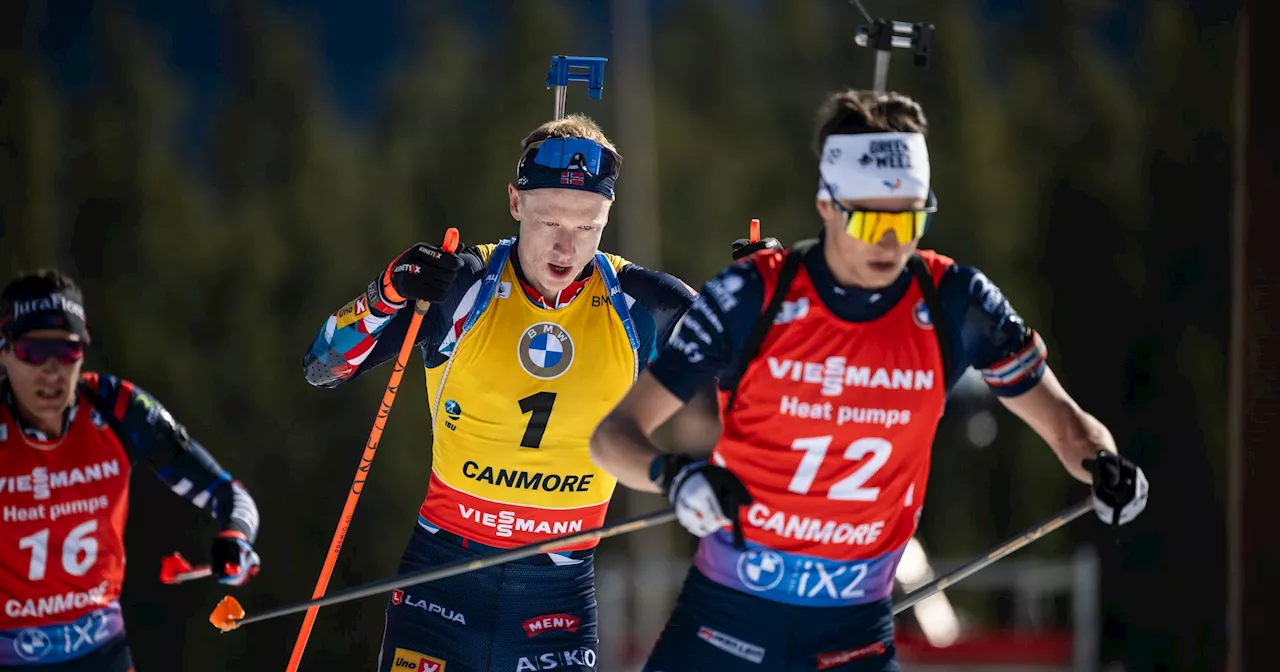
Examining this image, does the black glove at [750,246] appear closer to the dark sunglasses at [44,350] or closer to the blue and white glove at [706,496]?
the blue and white glove at [706,496]

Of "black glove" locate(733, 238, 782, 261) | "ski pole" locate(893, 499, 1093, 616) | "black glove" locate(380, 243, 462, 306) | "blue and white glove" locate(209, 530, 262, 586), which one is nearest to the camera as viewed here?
"ski pole" locate(893, 499, 1093, 616)

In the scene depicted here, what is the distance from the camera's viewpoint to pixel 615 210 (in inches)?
785

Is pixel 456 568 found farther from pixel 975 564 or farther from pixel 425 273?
pixel 975 564

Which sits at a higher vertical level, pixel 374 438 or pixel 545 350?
pixel 545 350

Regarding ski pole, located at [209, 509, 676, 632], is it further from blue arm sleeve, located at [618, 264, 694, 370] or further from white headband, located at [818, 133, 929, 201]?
white headband, located at [818, 133, 929, 201]

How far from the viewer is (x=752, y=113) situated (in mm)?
23188

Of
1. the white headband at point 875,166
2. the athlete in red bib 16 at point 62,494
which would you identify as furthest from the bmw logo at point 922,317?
the athlete in red bib 16 at point 62,494

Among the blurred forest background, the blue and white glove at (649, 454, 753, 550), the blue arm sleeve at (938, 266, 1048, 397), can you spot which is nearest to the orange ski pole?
the blue and white glove at (649, 454, 753, 550)

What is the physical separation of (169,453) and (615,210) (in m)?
14.3

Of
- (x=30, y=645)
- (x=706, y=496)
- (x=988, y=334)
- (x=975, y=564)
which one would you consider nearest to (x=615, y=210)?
(x=30, y=645)

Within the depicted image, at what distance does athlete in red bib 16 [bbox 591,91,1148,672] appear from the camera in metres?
4.07

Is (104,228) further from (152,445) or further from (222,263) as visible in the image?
(152,445)

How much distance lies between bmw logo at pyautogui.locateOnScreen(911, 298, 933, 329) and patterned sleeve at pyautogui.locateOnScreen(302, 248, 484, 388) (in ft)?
5.41

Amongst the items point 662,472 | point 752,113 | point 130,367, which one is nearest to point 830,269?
point 662,472
